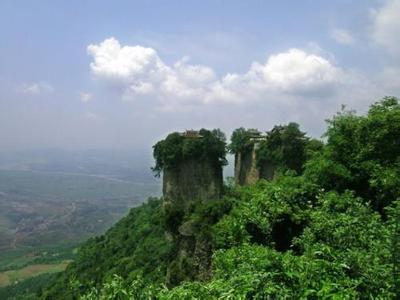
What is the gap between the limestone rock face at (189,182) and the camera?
3369 centimetres

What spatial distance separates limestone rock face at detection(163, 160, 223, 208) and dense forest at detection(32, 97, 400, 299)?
9.22 meters

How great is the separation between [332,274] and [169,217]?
42.3 ft

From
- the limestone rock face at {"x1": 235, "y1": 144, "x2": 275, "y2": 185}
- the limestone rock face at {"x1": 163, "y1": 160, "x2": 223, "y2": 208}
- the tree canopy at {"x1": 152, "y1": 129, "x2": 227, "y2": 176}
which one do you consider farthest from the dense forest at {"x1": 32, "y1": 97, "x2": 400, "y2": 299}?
the limestone rock face at {"x1": 163, "y1": 160, "x2": 223, "y2": 208}

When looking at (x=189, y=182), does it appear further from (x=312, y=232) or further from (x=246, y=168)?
(x=312, y=232)

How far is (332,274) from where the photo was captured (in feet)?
27.6

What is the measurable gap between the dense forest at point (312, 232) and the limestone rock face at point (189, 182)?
30.3 feet

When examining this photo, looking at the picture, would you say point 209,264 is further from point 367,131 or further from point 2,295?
point 2,295

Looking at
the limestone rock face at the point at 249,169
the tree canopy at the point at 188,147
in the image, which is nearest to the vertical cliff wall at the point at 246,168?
the limestone rock face at the point at 249,169

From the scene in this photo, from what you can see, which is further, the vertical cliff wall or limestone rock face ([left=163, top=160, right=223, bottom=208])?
limestone rock face ([left=163, top=160, right=223, bottom=208])

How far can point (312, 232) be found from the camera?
11484 millimetres

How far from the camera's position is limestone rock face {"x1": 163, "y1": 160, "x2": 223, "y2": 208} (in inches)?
1326

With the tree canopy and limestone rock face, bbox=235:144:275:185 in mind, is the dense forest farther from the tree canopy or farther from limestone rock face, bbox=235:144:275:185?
the tree canopy

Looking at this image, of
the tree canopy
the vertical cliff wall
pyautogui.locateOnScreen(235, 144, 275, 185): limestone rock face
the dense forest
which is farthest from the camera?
the tree canopy

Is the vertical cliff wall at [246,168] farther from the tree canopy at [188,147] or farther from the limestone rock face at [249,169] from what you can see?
the tree canopy at [188,147]
